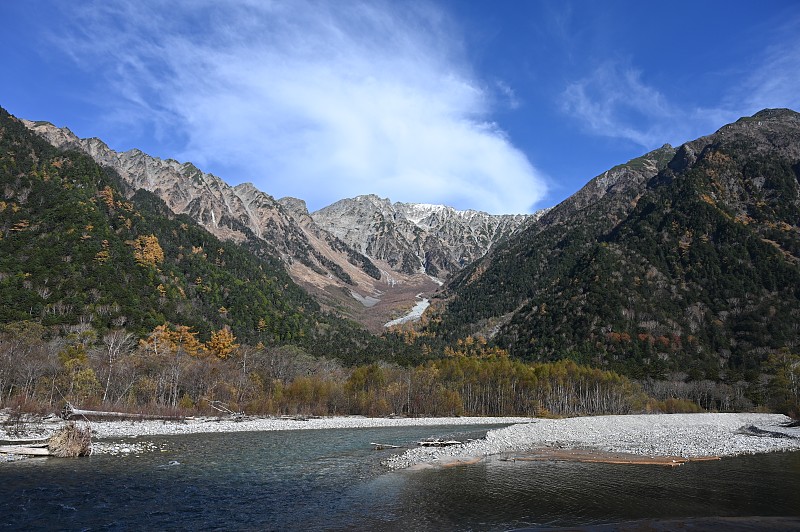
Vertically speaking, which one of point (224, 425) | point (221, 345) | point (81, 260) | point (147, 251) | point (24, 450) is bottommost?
point (224, 425)

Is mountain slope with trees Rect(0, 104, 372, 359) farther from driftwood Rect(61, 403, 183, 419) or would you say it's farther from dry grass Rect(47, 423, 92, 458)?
dry grass Rect(47, 423, 92, 458)

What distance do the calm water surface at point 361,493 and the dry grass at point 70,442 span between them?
155cm

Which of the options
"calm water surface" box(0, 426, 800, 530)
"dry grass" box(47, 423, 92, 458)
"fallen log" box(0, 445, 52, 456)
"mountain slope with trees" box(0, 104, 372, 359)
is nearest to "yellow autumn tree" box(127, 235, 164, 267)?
"mountain slope with trees" box(0, 104, 372, 359)

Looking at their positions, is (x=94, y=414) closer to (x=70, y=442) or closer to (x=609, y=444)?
(x=70, y=442)

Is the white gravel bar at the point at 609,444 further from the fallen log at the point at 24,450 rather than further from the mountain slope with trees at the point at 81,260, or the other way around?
the mountain slope with trees at the point at 81,260

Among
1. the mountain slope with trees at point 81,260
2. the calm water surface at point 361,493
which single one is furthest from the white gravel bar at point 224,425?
the mountain slope with trees at point 81,260

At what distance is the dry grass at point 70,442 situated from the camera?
40.0 metres

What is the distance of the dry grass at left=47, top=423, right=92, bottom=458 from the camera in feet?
131

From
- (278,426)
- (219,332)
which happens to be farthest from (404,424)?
(219,332)

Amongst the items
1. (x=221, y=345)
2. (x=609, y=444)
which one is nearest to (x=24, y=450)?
(x=609, y=444)

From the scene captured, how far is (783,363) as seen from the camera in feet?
379

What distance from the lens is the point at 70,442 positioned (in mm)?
40500

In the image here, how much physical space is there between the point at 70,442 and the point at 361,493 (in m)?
27.2

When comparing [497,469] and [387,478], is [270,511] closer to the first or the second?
[387,478]
